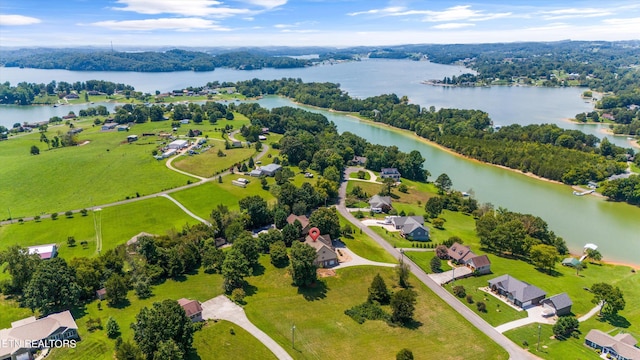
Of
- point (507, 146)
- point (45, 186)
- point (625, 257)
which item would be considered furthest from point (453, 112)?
point (45, 186)

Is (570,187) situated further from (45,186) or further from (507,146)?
(45,186)

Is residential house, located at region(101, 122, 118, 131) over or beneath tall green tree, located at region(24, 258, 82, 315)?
over

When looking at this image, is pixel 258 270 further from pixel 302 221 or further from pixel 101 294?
pixel 101 294

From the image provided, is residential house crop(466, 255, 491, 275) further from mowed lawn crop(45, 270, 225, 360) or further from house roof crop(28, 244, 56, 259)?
house roof crop(28, 244, 56, 259)

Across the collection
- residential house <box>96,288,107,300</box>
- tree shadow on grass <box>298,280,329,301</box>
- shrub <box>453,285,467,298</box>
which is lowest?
shrub <box>453,285,467,298</box>

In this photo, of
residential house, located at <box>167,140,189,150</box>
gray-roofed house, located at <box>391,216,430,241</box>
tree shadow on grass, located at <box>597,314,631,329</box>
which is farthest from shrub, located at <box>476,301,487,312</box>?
residential house, located at <box>167,140,189,150</box>

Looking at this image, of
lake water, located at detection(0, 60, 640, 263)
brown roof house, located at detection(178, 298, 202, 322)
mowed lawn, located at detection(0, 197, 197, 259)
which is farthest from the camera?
lake water, located at detection(0, 60, 640, 263)

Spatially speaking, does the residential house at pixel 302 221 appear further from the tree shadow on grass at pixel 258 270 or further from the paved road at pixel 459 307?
the tree shadow on grass at pixel 258 270

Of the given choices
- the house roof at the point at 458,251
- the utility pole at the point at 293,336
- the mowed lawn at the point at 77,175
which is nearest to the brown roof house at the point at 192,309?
the utility pole at the point at 293,336

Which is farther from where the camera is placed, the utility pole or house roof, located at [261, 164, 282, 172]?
house roof, located at [261, 164, 282, 172]
